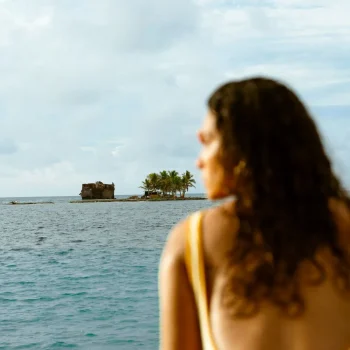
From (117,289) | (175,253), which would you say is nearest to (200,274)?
(175,253)

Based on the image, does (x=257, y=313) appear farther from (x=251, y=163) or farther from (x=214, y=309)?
(x=251, y=163)

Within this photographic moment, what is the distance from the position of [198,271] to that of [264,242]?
15cm

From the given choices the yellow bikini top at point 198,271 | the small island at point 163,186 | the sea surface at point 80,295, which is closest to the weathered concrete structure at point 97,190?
the small island at point 163,186

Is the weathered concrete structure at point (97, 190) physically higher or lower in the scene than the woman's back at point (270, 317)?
higher

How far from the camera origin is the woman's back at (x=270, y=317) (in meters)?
1.35

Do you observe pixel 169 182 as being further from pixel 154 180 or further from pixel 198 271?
Result: pixel 198 271

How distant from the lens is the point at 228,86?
143cm

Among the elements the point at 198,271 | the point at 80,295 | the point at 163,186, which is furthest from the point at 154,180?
the point at 198,271

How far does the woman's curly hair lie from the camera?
1362mm

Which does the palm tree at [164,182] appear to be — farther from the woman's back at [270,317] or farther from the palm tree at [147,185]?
the woman's back at [270,317]

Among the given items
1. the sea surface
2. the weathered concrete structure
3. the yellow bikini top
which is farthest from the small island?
the yellow bikini top

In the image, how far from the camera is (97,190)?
126 metres

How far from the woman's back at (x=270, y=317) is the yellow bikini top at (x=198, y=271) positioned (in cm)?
1

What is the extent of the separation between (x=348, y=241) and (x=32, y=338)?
1217 centimetres
